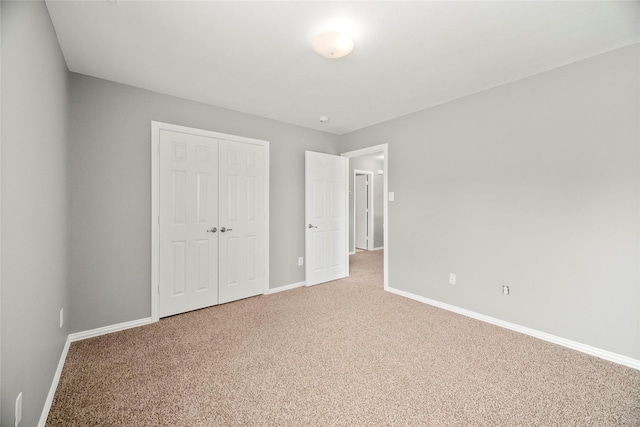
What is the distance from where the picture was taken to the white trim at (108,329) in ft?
8.33

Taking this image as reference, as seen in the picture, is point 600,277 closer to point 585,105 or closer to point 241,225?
point 585,105

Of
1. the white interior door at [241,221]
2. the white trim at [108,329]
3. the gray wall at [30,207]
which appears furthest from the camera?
the white interior door at [241,221]

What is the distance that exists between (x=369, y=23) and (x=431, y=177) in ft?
6.93

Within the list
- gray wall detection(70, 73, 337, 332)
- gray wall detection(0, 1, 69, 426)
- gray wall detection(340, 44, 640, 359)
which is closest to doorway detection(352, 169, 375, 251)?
gray wall detection(340, 44, 640, 359)

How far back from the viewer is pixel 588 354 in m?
2.30

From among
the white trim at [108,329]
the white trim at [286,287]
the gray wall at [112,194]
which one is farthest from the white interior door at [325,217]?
the white trim at [108,329]

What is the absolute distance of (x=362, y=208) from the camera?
759 cm

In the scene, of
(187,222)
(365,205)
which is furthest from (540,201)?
(365,205)

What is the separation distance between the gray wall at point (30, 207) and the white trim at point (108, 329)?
18.5 inches

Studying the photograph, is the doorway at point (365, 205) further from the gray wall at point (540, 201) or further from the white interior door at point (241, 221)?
the white interior door at point (241, 221)

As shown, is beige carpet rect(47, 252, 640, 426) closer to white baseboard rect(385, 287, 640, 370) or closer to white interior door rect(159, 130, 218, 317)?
white baseboard rect(385, 287, 640, 370)

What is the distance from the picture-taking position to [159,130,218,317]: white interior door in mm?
3012

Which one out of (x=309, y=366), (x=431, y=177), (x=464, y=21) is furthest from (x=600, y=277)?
(x=309, y=366)

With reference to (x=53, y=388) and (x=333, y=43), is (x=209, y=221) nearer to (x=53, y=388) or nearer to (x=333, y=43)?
(x=53, y=388)
